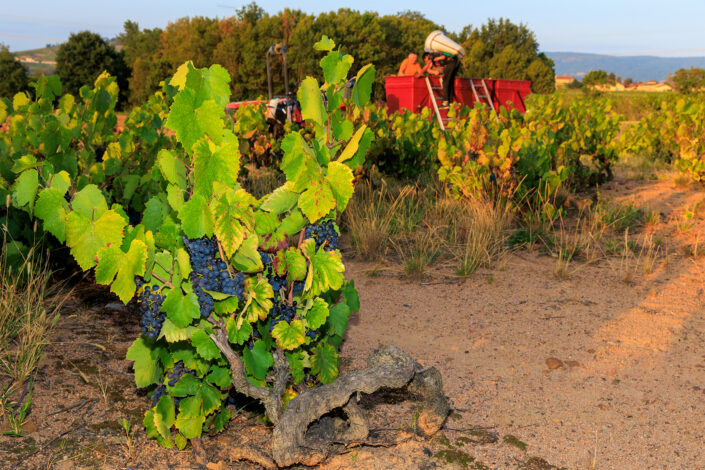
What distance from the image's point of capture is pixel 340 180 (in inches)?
77.1

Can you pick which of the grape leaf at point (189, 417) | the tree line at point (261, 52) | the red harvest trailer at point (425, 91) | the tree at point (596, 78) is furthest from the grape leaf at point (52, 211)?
the tree at point (596, 78)

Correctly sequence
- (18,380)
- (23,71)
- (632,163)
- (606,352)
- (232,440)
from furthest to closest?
(23,71)
(632,163)
(606,352)
(18,380)
(232,440)

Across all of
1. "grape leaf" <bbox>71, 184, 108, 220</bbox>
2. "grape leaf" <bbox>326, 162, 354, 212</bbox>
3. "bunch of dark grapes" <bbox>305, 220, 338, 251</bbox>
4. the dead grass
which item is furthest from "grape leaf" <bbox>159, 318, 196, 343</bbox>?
the dead grass

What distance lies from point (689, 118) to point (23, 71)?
144 feet

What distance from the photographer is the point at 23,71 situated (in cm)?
4050

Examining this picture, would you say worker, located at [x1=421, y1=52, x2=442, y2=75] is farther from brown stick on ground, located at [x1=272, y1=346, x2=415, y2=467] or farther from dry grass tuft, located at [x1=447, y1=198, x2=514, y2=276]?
brown stick on ground, located at [x1=272, y1=346, x2=415, y2=467]

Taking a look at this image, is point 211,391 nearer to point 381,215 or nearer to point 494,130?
point 381,215

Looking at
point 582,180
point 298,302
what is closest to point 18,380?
point 298,302

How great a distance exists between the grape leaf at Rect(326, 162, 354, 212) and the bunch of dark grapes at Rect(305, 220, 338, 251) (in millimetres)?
143

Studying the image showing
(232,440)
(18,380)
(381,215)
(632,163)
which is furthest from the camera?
(632,163)

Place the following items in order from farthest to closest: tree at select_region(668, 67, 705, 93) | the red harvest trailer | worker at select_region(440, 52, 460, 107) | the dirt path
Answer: tree at select_region(668, 67, 705, 93), the red harvest trailer, worker at select_region(440, 52, 460, 107), the dirt path

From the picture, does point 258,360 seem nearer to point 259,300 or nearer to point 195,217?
point 259,300

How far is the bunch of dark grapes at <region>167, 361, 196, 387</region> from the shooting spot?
215 centimetres

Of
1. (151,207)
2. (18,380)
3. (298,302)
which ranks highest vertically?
(151,207)
